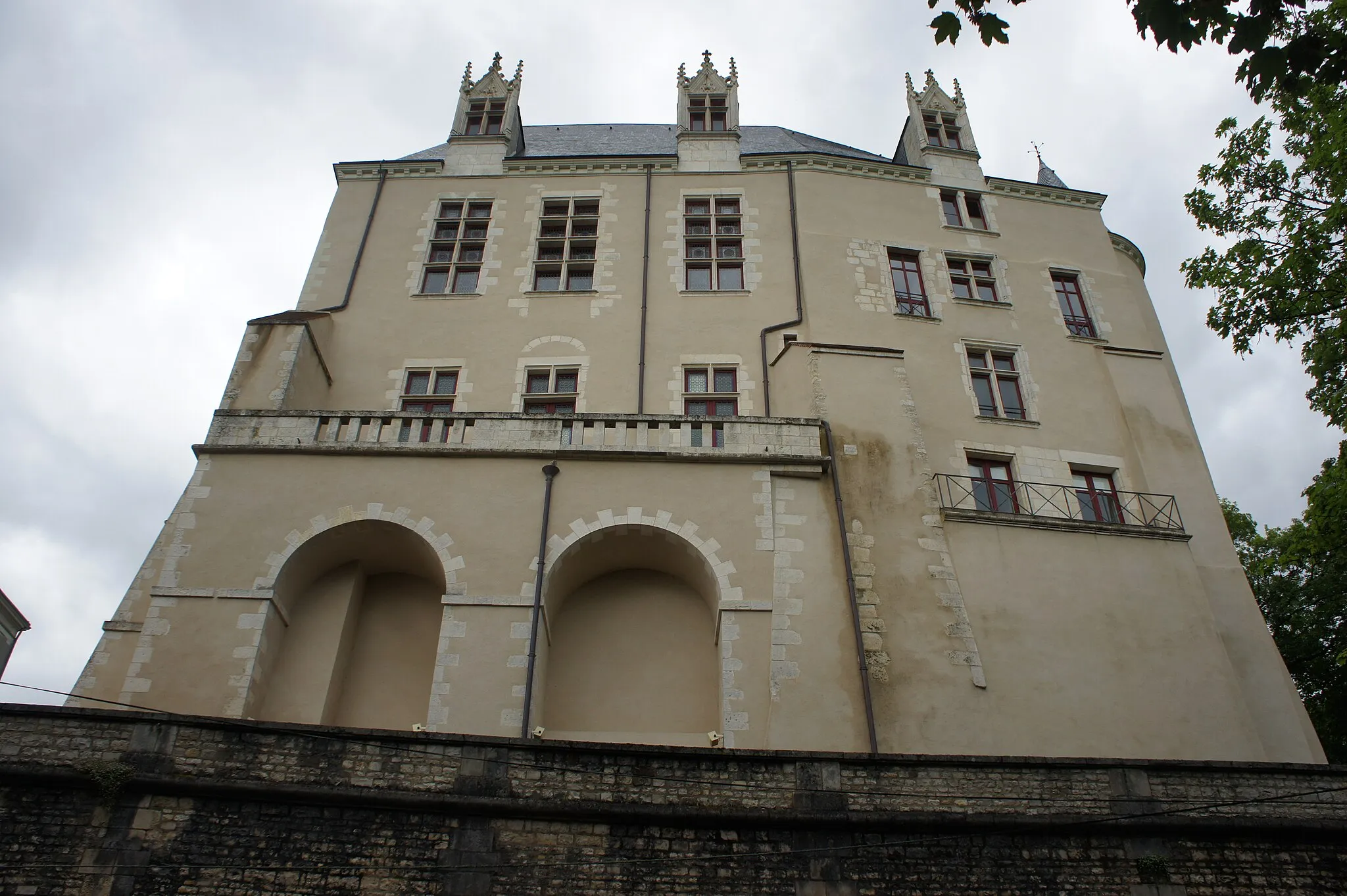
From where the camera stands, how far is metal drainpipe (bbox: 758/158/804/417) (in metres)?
20.4

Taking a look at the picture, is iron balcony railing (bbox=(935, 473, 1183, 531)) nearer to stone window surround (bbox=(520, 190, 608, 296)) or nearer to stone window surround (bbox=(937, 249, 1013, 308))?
stone window surround (bbox=(937, 249, 1013, 308))

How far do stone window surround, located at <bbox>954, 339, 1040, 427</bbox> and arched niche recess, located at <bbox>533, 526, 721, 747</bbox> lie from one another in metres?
7.42

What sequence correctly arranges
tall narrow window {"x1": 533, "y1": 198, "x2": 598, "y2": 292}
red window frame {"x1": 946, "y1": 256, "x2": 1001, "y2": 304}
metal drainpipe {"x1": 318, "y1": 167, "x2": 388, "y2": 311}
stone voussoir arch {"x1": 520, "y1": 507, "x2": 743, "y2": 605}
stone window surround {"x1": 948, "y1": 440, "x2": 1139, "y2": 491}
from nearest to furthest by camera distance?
stone voussoir arch {"x1": 520, "y1": 507, "x2": 743, "y2": 605} → stone window surround {"x1": 948, "y1": 440, "x2": 1139, "y2": 491} → metal drainpipe {"x1": 318, "y1": 167, "x2": 388, "y2": 311} → tall narrow window {"x1": 533, "y1": 198, "x2": 598, "y2": 292} → red window frame {"x1": 946, "y1": 256, "x2": 1001, "y2": 304}

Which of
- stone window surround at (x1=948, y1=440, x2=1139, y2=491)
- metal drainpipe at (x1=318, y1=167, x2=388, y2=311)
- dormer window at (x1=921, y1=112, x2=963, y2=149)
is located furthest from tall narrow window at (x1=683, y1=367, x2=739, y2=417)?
dormer window at (x1=921, y1=112, x2=963, y2=149)

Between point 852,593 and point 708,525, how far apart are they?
7.88 feet

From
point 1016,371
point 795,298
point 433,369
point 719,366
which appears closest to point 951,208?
point 1016,371

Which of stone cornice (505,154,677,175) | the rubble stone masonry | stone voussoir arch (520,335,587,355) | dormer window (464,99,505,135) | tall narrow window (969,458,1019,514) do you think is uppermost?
dormer window (464,99,505,135)

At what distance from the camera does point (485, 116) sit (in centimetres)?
2583

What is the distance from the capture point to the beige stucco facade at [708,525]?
48.7ft

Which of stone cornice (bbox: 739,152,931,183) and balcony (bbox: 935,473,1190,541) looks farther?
stone cornice (bbox: 739,152,931,183)

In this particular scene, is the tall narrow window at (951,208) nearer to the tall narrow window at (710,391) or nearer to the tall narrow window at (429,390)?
the tall narrow window at (710,391)

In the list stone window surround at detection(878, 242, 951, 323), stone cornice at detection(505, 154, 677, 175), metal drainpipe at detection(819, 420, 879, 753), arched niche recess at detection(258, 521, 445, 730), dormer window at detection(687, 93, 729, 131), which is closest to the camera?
metal drainpipe at detection(819, 420, 879, 753)

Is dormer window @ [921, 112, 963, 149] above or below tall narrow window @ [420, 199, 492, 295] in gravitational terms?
above

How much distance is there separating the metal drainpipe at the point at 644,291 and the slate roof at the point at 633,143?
1708 mm
